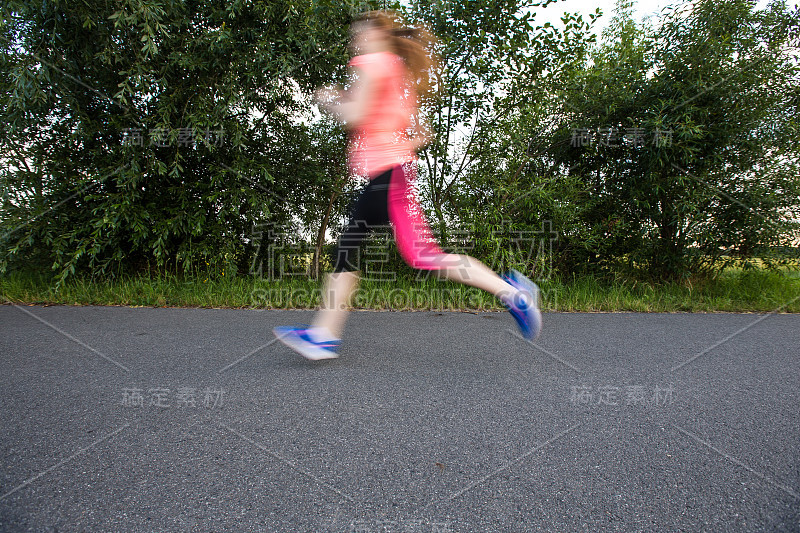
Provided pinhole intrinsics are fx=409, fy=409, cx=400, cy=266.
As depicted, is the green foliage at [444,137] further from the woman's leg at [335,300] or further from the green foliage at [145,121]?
the woman's leg at [335,300]

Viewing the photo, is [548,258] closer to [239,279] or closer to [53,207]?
[239,279]

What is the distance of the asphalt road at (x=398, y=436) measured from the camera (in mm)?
1244

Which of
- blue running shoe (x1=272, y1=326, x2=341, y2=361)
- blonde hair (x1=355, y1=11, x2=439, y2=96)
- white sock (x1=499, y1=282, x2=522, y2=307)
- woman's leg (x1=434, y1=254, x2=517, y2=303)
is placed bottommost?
blue running shoe (x1=272, y1=326, x2=341, y2=361)

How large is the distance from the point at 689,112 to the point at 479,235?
294 cm

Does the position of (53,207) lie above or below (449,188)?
below

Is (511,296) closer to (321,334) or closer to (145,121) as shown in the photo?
(321,334)

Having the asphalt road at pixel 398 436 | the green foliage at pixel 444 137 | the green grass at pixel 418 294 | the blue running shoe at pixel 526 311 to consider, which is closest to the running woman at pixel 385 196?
the blue running shoe at pixel 526 311

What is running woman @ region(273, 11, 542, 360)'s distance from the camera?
2.38 metres

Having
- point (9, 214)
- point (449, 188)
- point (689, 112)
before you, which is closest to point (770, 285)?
point (689, 112)

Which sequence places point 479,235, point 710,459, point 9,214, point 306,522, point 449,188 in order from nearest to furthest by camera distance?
point 306,522 → point 710,459 → point 9,214 → point 479,235 → point 449,188

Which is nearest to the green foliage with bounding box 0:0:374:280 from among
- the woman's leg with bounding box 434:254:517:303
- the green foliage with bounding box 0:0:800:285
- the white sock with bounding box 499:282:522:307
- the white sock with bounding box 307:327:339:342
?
the green foliage with bounding box 0:0:800:285

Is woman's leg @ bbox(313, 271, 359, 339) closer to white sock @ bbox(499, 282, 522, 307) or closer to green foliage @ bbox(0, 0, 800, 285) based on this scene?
white sock @ bbox(499, 282, 522, 307)

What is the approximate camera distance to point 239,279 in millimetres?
5512

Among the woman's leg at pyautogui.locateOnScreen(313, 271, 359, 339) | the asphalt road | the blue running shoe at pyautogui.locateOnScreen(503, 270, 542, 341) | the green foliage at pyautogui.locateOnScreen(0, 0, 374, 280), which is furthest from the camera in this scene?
the green foliage at pyautogui.locateOnScreen(0, 0, 374, 280)
